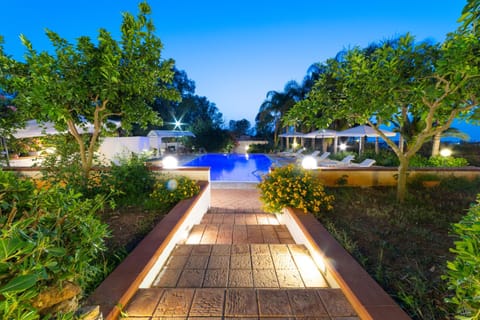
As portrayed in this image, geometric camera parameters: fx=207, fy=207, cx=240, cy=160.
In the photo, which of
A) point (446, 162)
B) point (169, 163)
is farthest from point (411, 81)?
point (446, 162)

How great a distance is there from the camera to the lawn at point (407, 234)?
1735mm

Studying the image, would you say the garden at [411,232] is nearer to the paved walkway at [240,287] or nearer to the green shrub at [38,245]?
the paved walkway at [240,287]

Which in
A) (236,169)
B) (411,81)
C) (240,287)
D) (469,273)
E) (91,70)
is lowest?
(236,169)

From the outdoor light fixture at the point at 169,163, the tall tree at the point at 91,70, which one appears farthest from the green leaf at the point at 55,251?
the outdoor light fixture at the point at 169,163

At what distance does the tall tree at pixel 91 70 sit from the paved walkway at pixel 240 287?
2.60 m

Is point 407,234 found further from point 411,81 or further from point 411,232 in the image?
point 411,81

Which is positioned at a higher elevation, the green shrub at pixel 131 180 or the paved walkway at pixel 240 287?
the green shrub at pixel 131 180

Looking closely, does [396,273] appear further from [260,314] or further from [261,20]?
[261,20]

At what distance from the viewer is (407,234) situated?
279cm

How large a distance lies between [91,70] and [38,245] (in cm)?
313

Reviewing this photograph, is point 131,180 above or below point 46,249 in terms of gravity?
below

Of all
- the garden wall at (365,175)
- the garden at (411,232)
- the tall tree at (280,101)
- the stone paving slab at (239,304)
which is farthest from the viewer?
the tall tree at (280,101)

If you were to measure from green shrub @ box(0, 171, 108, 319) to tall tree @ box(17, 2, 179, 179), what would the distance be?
7.16 ft

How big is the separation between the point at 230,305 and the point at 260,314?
0.80 feet
